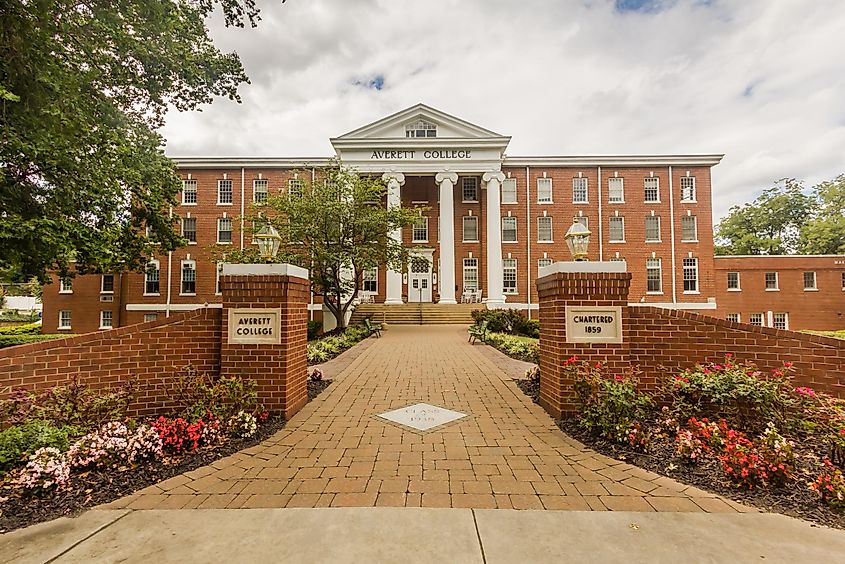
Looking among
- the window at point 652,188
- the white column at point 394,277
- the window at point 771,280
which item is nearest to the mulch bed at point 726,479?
the white column at point 394,277

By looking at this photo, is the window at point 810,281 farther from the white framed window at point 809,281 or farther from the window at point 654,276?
the window at point 654,276

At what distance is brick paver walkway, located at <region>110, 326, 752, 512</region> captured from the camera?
10.2ft

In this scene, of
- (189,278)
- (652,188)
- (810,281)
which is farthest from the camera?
Result: (652,188)

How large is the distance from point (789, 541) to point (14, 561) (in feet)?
14.8

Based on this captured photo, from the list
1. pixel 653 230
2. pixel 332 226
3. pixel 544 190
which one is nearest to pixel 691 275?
pixel 653 230

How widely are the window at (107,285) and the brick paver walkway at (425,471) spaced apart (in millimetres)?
27625

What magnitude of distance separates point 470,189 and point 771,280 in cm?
1997

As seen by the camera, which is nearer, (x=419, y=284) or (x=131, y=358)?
(x=131, y=358)

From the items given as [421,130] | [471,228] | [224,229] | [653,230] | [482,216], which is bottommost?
[653,230]

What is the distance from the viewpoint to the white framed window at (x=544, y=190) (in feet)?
91.4

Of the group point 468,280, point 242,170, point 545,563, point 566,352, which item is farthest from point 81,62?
point 468,280

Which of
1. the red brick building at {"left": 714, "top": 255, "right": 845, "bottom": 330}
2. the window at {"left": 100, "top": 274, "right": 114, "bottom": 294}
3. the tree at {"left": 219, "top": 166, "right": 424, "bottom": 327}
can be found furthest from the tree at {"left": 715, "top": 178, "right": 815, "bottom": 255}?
the window at {"left": 100, "top": 274, "right": 114, "bottom": 294}

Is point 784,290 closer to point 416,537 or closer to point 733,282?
point 733,282

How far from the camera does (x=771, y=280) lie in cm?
2691
